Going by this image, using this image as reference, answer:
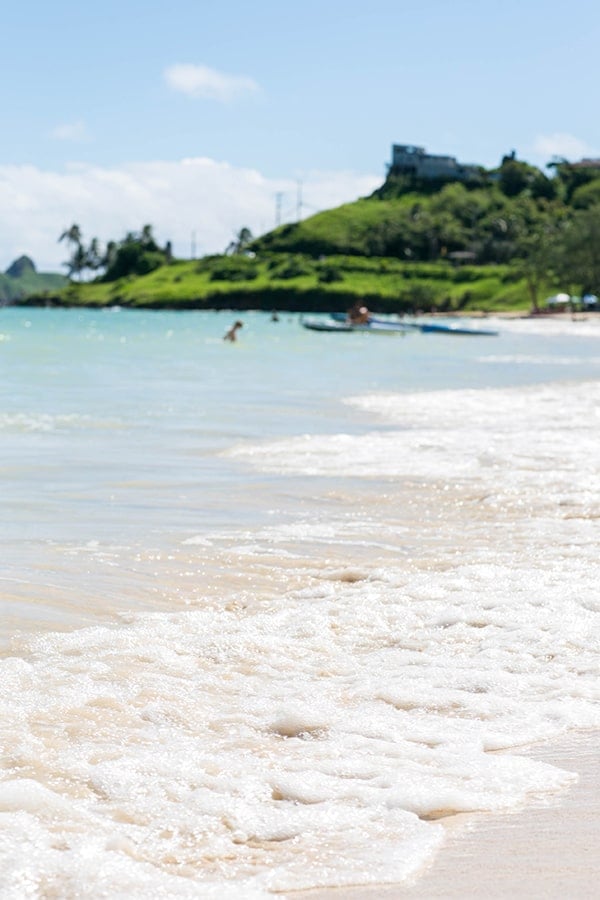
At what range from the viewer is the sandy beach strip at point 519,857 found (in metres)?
3.64

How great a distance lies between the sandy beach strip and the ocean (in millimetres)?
103

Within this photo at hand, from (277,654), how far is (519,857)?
8.70 ft

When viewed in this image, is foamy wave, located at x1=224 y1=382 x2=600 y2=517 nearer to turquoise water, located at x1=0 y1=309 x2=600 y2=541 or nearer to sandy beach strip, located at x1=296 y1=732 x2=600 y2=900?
turquoise water, located at x1=0 y1=309 x2=600 y2=541

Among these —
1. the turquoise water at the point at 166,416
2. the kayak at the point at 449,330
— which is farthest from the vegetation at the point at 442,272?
the turquoise water at the point at 166,416

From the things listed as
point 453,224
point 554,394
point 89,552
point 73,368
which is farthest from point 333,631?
point 453,224

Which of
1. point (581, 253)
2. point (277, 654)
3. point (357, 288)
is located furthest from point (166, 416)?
point (357, 288)

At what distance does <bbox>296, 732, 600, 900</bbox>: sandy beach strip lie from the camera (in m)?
3.64

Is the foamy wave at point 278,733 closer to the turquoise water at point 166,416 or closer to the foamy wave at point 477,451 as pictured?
the turquoise water at point 166,416

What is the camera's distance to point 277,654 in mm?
6363

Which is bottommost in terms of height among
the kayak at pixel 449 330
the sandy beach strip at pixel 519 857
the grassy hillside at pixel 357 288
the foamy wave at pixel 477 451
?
the sandy beach strip at pixel 519 857

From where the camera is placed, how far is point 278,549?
9.31 metres

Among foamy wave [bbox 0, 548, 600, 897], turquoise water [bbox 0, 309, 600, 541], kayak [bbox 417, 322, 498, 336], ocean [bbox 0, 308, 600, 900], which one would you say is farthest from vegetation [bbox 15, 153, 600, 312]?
foamy wave [bbox 0, 548, 600, 897]

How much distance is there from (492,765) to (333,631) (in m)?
2.23

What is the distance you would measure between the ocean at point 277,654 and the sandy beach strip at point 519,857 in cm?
10
